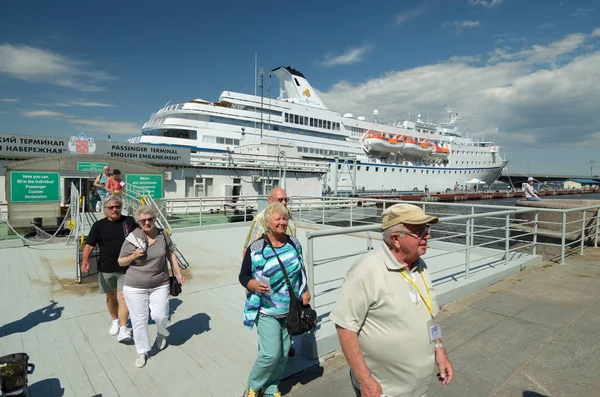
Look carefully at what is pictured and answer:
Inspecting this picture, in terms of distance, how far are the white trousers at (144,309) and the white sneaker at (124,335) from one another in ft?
0.98

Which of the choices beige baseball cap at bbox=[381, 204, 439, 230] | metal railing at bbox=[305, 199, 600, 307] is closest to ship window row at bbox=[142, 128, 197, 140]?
metal railing at bbox=[305, 199, 600, 307]

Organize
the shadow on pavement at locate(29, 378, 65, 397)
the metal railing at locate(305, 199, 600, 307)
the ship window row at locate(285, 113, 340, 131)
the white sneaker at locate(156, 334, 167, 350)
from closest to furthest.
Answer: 1. the shadow on pavement at locate(29, 378, 65, 397)
2. the white sneaker at locate(156, 334, 167, 350)
3. the metal railing at locate(305, 199, 600, 307)
4. the ship window row at locate(285, 113, 340, 131)

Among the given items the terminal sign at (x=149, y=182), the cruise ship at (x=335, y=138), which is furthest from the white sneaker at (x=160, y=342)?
the cruise ship at (x=335, y=138)

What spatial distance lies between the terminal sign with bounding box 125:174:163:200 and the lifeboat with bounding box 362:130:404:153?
120 ft

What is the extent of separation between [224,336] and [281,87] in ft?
152

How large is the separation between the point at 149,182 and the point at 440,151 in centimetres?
4895

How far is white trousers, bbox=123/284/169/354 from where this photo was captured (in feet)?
11.5

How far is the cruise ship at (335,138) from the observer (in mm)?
33000

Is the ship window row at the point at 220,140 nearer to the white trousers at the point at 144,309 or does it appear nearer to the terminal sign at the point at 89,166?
the terminal sign at the point at 89,166

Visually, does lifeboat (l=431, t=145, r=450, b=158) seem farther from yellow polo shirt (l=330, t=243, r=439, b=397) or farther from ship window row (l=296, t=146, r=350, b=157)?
yellow polo shirt (l=330, t=243, r=439, b=397)

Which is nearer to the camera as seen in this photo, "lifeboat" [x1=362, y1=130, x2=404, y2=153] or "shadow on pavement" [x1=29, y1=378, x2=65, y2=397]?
"shadow on pavement" [x1=29, y1=378, x2=65, y2=397]

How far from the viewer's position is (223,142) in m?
34.3

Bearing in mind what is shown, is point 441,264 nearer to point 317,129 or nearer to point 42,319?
point 42,319

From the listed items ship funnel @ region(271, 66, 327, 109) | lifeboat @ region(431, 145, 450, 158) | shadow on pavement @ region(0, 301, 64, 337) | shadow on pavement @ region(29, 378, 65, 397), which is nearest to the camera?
shadow on pavement @ region(29, 378, 65, 397)
